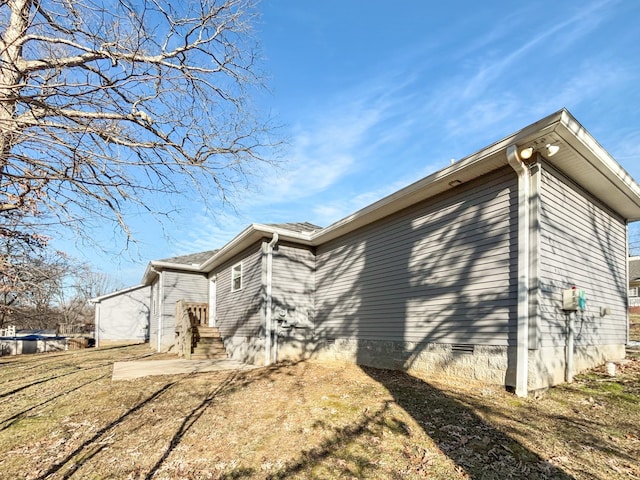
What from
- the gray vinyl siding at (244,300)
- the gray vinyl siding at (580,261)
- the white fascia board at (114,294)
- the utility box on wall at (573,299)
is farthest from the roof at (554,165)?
the white fascia board at (114,294)

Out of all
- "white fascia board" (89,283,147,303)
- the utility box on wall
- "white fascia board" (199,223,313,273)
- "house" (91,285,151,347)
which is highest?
"white fascia board" (199,223,313,273)

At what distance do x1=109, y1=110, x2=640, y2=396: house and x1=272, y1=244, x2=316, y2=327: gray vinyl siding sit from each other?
33 mm

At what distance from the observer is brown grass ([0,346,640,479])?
322cm

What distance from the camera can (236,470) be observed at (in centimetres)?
335

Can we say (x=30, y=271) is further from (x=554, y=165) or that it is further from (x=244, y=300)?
(x=554, y=165)

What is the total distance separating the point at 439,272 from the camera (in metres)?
6.37

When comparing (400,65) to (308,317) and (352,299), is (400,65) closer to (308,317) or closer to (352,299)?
(352,299)

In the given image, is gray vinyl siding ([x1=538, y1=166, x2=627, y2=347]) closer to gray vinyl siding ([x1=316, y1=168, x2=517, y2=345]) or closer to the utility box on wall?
the utility box on wall

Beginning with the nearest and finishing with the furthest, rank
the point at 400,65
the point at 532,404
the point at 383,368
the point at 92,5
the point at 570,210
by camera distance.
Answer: the point at 92,5 < the point at 532,404 < the point at 570,210 < the point at 383,368 < the point at 400,65

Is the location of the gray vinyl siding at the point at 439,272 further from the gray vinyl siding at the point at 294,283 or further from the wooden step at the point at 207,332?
the wooden step at the point at 207,332

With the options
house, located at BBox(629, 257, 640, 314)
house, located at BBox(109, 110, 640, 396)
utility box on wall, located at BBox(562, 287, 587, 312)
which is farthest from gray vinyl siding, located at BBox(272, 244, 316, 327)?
house, located at BBox(629, 257, 640, 314)

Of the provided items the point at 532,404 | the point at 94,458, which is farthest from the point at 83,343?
the point at 532,404

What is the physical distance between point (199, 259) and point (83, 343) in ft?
33.0

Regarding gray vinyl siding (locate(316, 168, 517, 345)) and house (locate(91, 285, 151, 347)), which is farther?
house (locate(91, 285, 151, 347))
